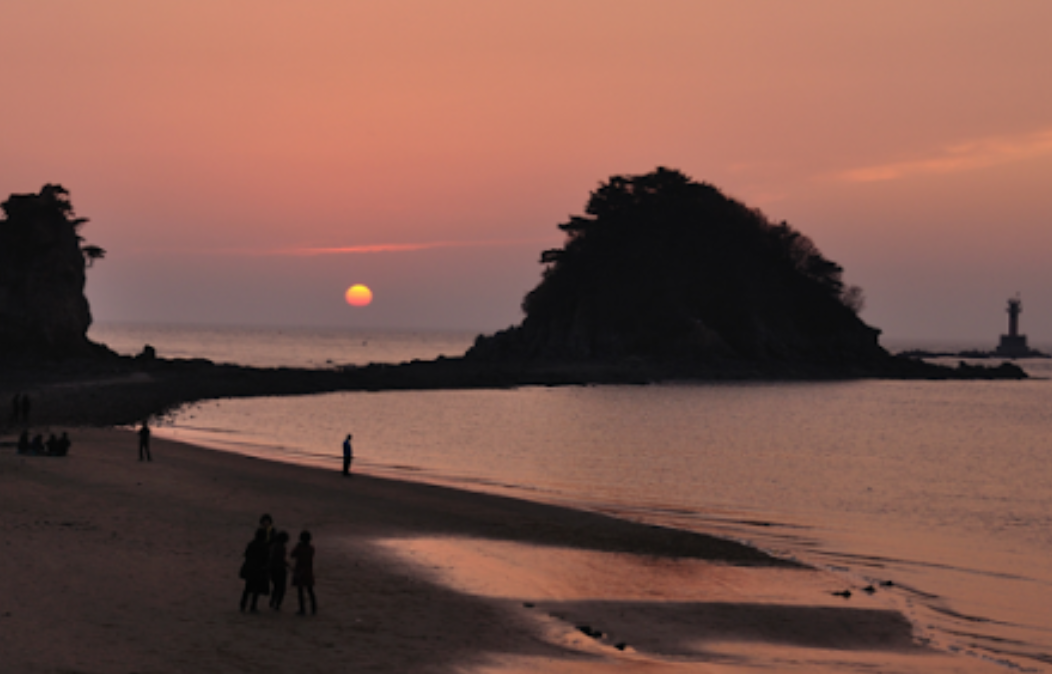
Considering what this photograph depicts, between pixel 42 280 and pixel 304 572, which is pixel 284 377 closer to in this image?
pixel 42 280

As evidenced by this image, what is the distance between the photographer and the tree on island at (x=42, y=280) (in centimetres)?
9681

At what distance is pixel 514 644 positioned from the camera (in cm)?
1814

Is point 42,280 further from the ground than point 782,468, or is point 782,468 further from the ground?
point 42,280

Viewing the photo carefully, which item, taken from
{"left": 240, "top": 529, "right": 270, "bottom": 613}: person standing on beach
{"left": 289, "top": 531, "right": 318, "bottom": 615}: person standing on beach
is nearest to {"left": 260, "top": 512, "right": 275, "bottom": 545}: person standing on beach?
{"left": 240, "top": 529, "right": 270, "bottom": 613}: person standing on beach

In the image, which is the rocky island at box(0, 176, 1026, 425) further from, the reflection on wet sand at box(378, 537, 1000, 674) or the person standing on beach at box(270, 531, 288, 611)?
the person standing on beach at box(270, 531, 288, 611)

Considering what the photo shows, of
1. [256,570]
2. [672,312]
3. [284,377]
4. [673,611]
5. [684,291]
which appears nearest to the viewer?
[256,570]

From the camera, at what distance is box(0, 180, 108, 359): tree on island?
96.8 meters

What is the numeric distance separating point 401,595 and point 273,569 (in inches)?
143

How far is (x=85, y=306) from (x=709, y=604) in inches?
3741

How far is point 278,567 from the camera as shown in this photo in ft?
60.2

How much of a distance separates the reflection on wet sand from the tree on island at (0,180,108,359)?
82214 mm

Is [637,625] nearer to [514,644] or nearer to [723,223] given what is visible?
[514,644]

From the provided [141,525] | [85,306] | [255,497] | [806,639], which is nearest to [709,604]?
[806,639]

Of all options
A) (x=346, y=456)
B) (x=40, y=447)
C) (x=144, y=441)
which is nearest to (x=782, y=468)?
(x=346, y=456)
